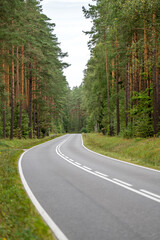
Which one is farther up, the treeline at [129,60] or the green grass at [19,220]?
the treeline at [129,60]

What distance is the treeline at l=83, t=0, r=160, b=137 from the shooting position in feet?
59.6

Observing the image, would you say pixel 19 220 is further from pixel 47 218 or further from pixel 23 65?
pixel 23 65

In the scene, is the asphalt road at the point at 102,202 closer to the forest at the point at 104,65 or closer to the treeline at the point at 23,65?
the forest at the point at 104,65

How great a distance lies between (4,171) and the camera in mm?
10516

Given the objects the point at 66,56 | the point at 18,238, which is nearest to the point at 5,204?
the point at 18,238

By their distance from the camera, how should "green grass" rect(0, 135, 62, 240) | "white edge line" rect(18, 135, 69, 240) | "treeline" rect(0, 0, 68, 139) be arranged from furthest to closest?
"treeline" rect(0, 0, 68, 139)
"white edge line" rect(18, 135, 69, 240)
"green grass" rect(0, 135, 62, 240)

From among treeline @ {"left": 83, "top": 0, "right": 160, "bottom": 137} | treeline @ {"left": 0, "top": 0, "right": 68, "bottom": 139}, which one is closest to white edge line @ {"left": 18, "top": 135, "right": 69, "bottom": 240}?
treeline @ {"left": 0, "top": 0, "right": 68, "bottom": 139}

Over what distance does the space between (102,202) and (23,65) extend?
33.6 meters

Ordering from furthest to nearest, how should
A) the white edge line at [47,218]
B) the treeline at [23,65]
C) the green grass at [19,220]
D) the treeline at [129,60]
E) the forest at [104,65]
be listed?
the treeline at [23,65], the forest at [104,65], the treeline at [129,60], the white edge line at [47,218], the green grass at [19,220]

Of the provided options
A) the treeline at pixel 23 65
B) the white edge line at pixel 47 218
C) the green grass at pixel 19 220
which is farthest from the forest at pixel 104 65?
the green grass at pixel 19 220

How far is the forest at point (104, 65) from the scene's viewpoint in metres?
18.7

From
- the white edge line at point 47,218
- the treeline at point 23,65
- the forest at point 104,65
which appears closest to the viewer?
the white edge line at point 47,218

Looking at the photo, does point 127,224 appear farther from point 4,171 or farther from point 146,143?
point 146,143

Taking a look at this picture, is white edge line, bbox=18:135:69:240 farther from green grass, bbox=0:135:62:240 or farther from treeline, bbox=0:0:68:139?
treeline, bbox=0:0:68:139
